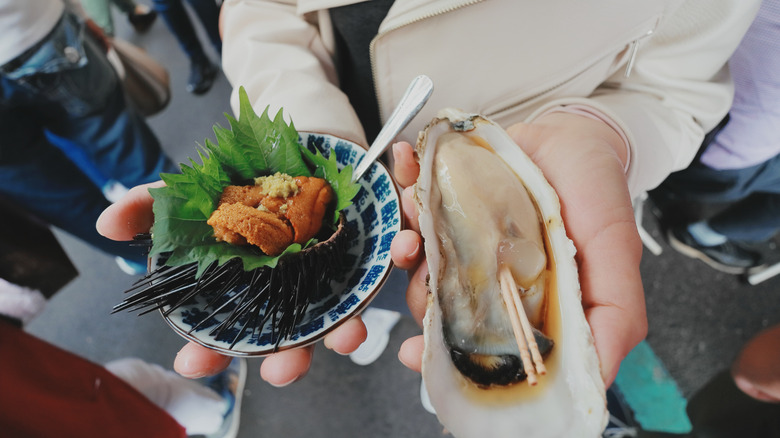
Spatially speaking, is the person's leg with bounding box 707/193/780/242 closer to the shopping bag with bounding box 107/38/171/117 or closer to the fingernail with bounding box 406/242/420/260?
the fingernail with bounding box 406/242/420/260

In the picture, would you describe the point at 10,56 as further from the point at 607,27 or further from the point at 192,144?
the point at 607,27

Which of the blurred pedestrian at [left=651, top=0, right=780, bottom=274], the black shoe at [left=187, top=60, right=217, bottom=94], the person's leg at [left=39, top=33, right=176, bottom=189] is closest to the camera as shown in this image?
the blurred pedestrian at [left=651, top=0, right=780, bottom=274]

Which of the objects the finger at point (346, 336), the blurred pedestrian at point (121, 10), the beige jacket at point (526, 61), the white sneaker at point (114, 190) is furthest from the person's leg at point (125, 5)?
the finger at point (346, 336)

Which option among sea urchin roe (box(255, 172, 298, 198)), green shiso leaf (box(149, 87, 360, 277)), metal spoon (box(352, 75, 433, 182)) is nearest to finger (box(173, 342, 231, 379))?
green shiso leaf (box(149, 87, 360, 277))

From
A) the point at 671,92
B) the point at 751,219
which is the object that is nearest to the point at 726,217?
the point at 751,219

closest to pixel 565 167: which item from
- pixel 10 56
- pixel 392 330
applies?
pixel 392 330

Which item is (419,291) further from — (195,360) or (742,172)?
(742,172)
